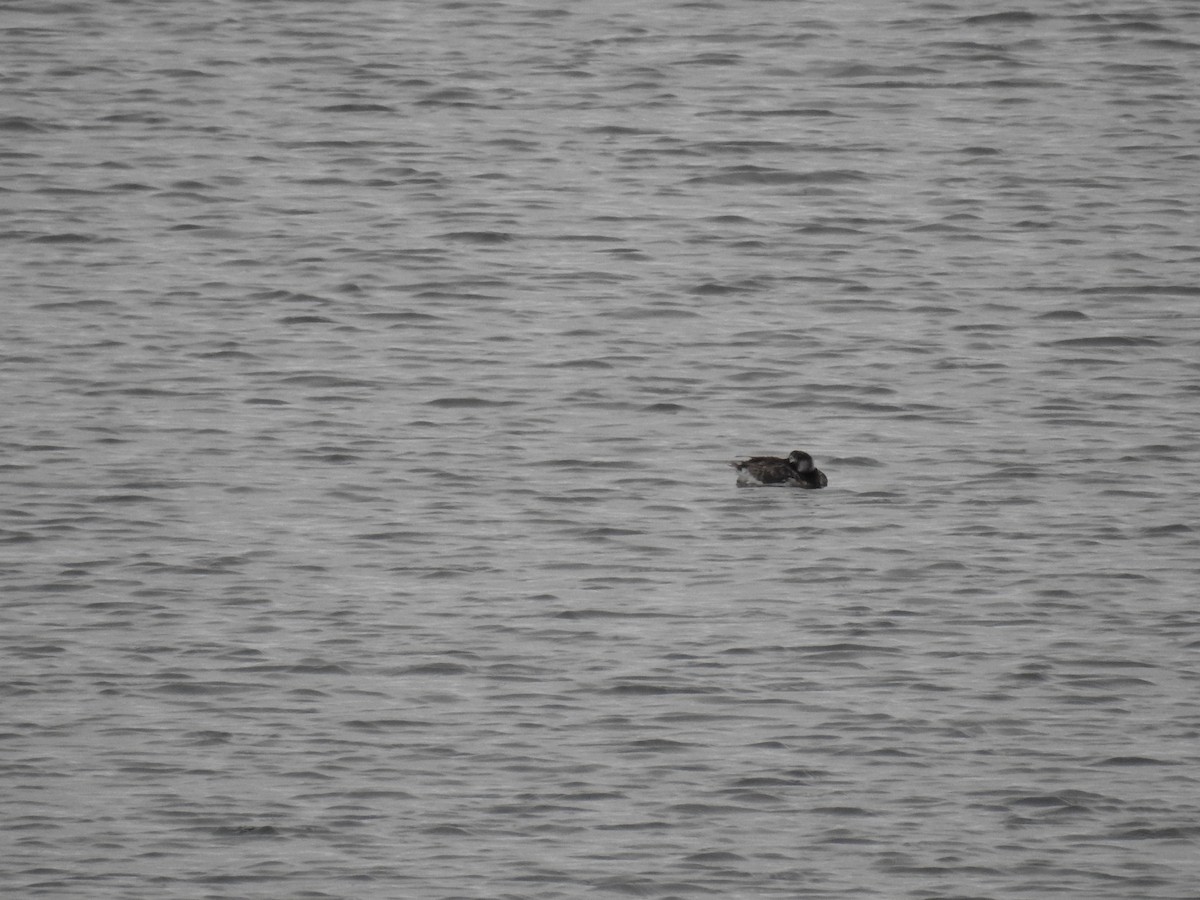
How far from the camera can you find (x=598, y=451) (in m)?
15.7

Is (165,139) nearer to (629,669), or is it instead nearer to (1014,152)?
(1014,152)

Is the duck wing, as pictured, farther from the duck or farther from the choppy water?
the choppy water

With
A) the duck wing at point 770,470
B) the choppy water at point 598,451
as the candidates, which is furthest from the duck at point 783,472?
the choppy water at point 598,451

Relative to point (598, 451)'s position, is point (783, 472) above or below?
above

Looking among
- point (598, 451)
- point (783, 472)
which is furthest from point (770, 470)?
point (598, 451)

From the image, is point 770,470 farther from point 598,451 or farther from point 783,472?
point 598,451

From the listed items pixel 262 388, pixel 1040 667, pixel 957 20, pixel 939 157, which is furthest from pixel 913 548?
pixel 957 20

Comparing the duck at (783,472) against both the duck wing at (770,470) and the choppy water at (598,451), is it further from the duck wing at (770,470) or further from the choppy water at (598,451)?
the choppy water at (598,451)

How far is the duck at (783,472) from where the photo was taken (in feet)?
48.1

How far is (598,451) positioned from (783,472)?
1552 millimetres

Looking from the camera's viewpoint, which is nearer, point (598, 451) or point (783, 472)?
point (783, 472)

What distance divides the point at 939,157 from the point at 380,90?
22.1ft

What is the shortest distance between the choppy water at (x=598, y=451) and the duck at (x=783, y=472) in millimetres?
130

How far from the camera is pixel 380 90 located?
86.3 ft
